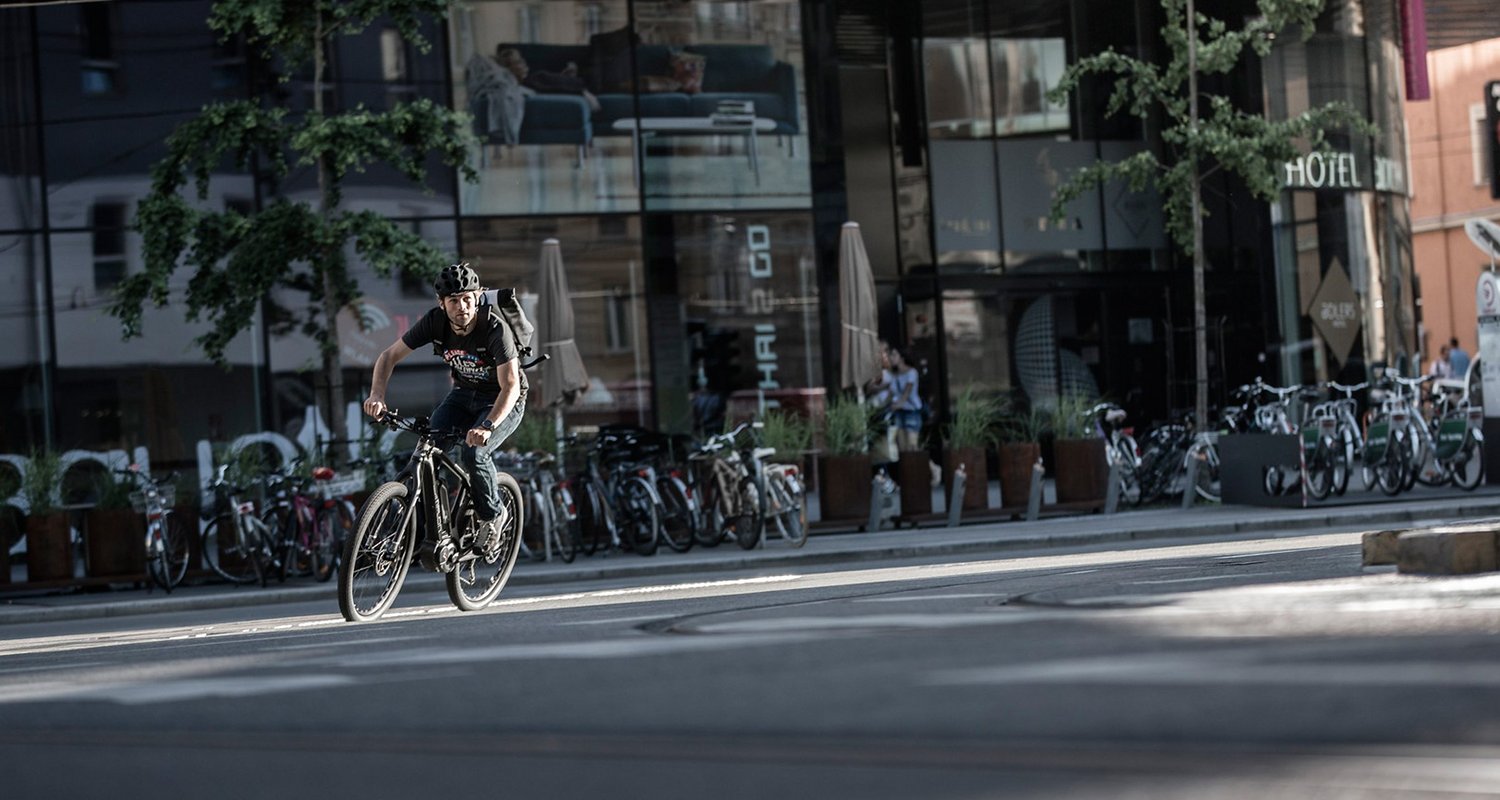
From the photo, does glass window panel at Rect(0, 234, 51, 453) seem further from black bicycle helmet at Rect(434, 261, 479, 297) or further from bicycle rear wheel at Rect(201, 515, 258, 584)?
black bicycle helmet at Rect(434, 261, 479, 297)

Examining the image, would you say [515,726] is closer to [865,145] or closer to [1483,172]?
[865,145]

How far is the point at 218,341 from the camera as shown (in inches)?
703

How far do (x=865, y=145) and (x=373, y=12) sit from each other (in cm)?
1039

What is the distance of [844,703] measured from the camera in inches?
200

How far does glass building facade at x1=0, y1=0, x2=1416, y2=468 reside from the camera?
23.3m

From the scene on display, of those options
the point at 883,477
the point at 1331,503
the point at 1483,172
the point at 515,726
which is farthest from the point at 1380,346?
the point at 515,726

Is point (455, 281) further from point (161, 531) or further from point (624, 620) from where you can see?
point (161, 531)

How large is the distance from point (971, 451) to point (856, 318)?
314 cm

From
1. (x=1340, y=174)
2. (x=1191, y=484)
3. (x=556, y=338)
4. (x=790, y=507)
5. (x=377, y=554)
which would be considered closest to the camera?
(x=377, y=554)

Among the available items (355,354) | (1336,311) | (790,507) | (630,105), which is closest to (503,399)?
(790,507)

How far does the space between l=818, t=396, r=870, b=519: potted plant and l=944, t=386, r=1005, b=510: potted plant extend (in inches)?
31.4

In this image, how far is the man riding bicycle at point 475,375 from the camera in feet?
33.1

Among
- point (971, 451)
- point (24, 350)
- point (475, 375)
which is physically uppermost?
point (24, 350)

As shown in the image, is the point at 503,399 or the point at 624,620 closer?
the point at 624,620
